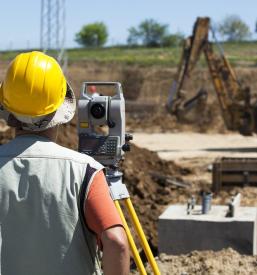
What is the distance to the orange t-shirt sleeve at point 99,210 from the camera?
7.66 feet

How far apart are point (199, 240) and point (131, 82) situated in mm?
32561

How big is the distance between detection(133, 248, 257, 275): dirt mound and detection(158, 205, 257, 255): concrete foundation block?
711mm

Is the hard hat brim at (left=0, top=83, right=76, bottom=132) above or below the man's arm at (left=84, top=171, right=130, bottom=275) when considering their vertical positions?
above

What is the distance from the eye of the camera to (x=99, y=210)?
2.34m

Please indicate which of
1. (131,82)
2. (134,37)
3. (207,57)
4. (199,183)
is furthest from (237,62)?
(134,37)

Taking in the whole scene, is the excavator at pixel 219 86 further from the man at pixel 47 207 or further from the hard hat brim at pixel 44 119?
the man at pixel 47 207

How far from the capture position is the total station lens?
429 centimetres

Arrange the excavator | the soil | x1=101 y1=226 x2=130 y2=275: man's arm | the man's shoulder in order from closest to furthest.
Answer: x1=101 y1=226 x2=130 y2=275: man's arm
the man's shoulder
the soil
the excavator

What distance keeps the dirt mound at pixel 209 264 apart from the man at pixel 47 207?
3.73 metres

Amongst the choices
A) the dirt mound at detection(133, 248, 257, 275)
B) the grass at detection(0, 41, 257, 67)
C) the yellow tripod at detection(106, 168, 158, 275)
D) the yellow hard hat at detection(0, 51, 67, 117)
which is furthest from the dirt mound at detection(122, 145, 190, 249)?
the grass at detection(0, 41, 257, 67)

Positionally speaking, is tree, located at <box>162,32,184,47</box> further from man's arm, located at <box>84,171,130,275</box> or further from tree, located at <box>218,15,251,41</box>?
man's arm, located at <box>84,171,130,275</box>

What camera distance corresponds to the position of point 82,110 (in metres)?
4.33

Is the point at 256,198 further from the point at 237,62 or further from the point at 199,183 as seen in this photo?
the point at 237,62

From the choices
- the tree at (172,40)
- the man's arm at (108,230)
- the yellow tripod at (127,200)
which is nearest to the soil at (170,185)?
the yellow tripod at (127,200)
